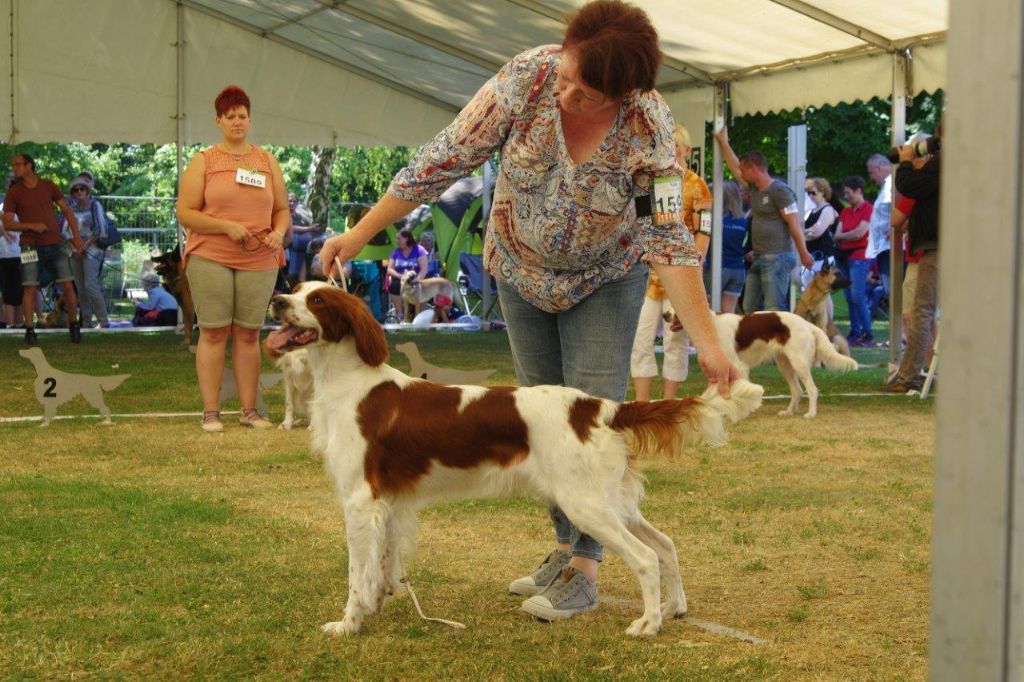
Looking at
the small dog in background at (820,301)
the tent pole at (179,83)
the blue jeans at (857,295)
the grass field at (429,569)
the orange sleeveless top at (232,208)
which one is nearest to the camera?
the grass field at (429,569)

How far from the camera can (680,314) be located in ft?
11.2

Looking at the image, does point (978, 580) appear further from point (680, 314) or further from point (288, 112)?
point (288, 112)

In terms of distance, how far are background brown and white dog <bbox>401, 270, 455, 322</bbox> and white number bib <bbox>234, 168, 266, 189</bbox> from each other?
40.6ft

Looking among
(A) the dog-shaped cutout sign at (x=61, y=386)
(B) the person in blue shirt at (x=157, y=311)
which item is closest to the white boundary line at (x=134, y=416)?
(A) the dog-shaped cutout sign at (x=61, y=386)

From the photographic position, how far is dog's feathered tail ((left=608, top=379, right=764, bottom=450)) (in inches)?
134

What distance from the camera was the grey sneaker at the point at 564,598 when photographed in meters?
3.63

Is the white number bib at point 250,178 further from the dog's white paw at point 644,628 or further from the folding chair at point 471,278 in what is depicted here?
the folding chair at point 471,278

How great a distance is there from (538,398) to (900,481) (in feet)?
9.87

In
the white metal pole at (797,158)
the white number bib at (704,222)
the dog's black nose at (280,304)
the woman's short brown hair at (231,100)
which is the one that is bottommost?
the dog's black nose at (280,304)

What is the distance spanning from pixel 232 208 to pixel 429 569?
3.51 metres

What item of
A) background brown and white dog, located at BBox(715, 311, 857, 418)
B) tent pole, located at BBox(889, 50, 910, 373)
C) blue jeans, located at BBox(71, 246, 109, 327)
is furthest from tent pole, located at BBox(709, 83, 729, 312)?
blue jeans, located at BBox(71, 246, 109, 327)

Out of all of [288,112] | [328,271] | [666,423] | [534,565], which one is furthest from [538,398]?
[288,112]

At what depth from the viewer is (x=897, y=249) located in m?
10.5

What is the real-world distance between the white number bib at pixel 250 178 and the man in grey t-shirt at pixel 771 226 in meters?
4.58
